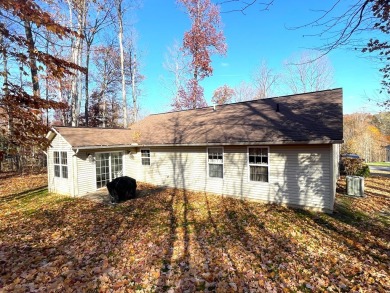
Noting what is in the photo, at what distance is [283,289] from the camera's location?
3.98 metres

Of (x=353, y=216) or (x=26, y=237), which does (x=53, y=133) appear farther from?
(x=353, y=216)

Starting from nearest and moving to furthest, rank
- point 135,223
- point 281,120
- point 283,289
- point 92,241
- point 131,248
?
point 283,289
point 131,248
point 92,241
point 135,223
point 281,120

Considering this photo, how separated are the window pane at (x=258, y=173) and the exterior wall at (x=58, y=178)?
29.1 ft

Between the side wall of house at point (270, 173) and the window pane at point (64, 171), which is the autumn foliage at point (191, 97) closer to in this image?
the side wall of house at point (270, 173)

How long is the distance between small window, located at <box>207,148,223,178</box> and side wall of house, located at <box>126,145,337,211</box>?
226 millimetres

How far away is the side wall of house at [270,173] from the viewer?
26.8ft

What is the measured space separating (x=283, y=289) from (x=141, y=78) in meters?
28.5

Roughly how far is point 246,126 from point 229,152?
1.61 metres

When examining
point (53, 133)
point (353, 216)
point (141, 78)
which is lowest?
point (353, 216)

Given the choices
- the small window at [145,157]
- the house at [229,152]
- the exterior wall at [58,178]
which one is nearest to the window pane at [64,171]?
the house at [229,152]

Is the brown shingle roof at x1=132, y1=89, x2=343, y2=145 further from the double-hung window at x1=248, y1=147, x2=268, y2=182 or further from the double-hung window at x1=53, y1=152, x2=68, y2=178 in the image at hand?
the double-hung window at x1=53, y1=152, x2=68, y2=178

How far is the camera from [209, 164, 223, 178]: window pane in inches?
424

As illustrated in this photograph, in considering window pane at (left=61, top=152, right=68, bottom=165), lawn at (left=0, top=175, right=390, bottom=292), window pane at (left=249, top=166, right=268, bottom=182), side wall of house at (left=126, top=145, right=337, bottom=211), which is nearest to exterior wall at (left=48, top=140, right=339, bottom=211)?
side wall of house at (left=126, top=145, right=337, bottom=211)

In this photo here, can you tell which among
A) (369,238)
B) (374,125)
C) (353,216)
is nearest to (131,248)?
(369,238)
